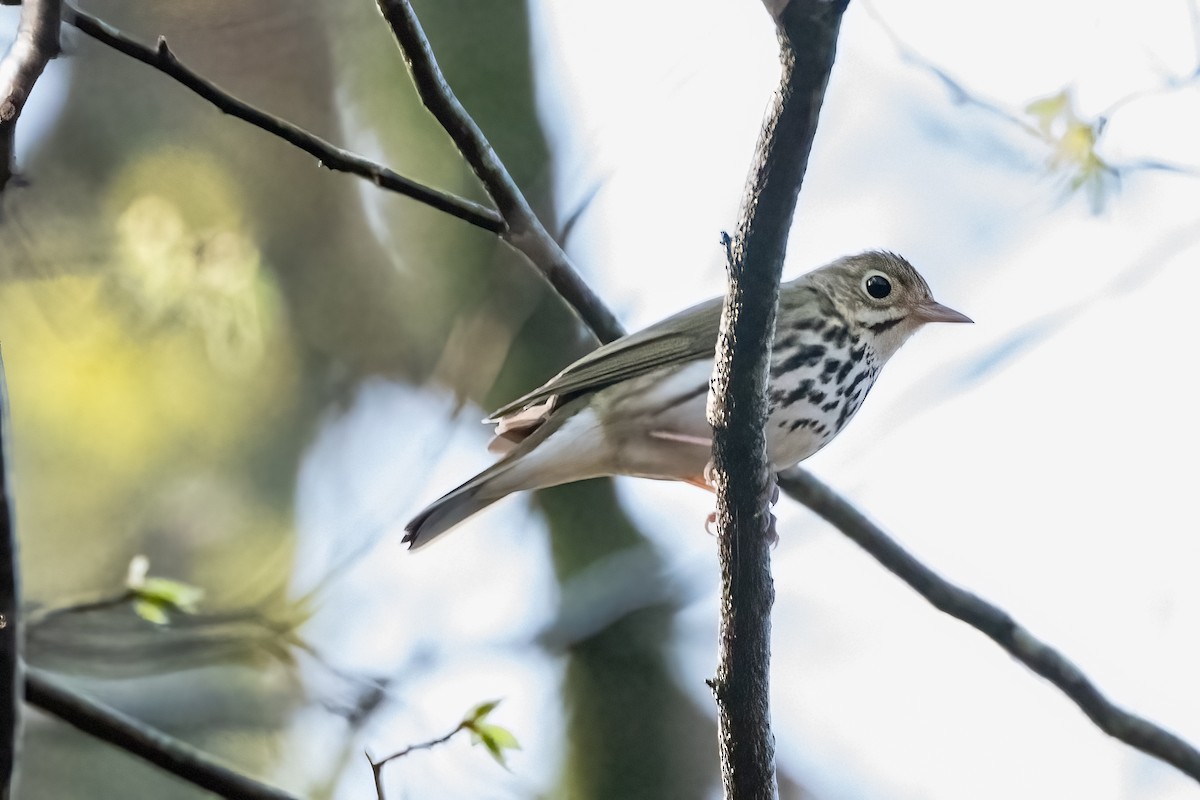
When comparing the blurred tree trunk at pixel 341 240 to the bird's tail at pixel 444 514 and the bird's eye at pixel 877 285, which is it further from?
the bird's eye at pixel 877 285

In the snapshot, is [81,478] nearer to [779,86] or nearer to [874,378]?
[874,378]

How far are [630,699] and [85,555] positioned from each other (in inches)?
112

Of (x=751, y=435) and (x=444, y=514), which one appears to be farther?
(x=444, y=514)

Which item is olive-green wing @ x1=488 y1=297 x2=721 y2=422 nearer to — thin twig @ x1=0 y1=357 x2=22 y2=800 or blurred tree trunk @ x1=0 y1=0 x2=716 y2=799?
blurred tree trunk @ x1=0 y1=0 x2=716 y2=799

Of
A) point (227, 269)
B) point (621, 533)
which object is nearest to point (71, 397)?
point (227, 269)

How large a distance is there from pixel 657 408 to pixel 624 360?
172 mm

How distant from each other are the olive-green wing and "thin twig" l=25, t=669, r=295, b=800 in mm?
1490

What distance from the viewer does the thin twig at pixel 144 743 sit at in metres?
2.24

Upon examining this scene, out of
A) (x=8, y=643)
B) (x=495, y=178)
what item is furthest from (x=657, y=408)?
(x=8, y=643)

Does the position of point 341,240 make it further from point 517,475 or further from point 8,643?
point 8,643

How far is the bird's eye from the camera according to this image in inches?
161

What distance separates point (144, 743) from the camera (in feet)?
7.39

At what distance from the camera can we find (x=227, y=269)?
16.3ft

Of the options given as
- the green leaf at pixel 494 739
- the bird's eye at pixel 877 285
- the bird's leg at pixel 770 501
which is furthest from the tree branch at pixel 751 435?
the bird's eye at pixel 877 285
